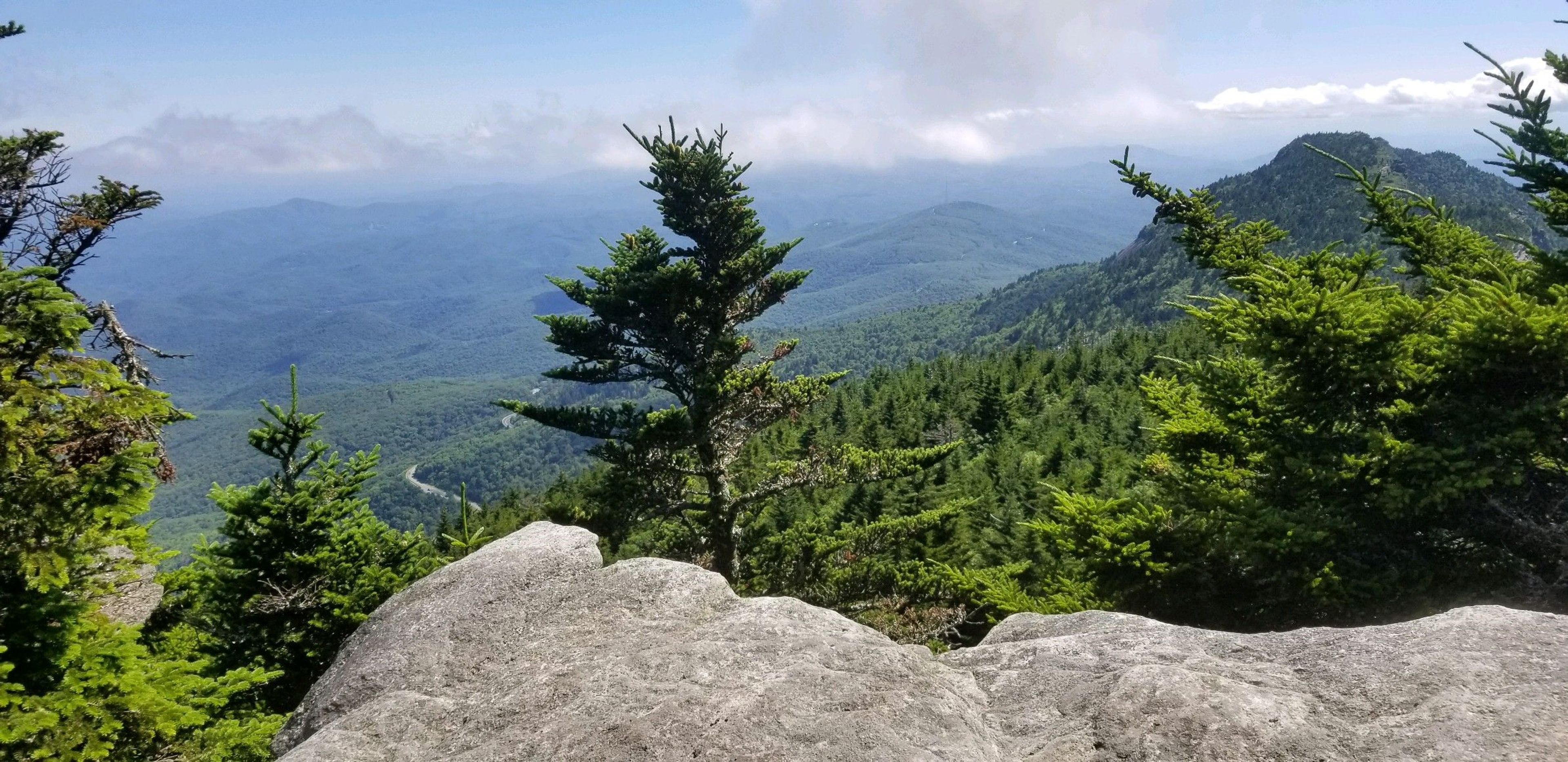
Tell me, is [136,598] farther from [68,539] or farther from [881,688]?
[881,688]

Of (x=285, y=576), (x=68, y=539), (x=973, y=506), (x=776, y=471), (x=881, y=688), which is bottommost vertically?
(x=973, y=506)

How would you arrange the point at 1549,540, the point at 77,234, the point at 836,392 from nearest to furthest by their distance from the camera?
the point at 1549,540 < the point at 77,234 < the point at 836,392

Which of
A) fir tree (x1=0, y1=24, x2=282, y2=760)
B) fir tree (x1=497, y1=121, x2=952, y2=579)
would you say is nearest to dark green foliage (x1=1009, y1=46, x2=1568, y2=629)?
fir tree (x1=497, y1=121, x2=952, y2=579)

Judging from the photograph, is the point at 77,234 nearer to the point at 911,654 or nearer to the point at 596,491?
the point at 596,491

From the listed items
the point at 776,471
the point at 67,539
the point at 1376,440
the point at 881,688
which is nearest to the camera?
the point at 881,688

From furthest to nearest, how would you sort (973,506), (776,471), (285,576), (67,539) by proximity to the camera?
1. (973,506)
2. (776,471)
3. (285,576)
4. (67,539)

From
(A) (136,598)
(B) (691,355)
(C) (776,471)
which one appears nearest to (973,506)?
(C) (776,471)

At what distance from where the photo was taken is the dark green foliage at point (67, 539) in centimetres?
786

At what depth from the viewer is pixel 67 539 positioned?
8.66m

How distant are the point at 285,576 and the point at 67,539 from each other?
9899 mm

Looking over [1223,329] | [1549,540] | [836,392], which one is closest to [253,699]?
[1223,329]

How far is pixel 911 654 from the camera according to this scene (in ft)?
26.8

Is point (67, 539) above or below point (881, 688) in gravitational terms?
above

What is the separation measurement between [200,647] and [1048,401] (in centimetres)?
7373
